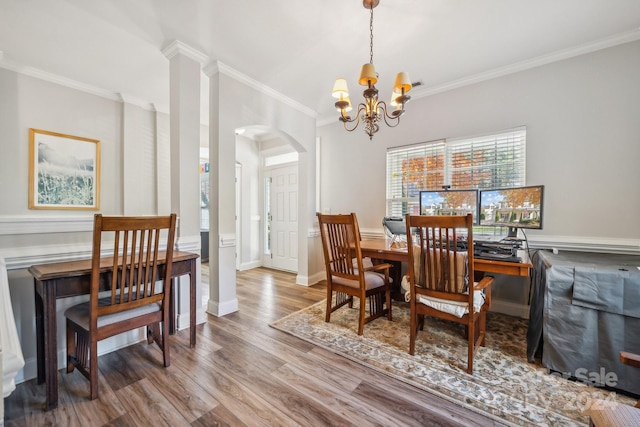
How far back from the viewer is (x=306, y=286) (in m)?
3.97

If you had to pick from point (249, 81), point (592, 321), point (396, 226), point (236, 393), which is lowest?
point (236, 393)

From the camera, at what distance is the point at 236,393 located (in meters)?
1.68

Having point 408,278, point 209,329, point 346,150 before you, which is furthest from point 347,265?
point 346,150

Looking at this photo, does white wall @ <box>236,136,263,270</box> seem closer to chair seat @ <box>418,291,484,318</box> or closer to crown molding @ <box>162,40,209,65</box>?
crown molding @ <box>162,40,209,65</box>

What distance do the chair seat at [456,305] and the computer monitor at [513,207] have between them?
31.8 inches

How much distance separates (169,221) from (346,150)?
290 centimetres

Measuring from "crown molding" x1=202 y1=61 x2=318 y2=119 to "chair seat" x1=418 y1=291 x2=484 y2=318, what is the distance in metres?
2.95

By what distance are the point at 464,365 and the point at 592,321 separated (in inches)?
32.9

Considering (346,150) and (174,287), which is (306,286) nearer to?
(174,287)

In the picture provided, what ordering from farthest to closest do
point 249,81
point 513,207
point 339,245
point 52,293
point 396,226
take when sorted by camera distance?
point 249,81 → point 396,226 → point 339,245 → point 513,207 → point 52,293

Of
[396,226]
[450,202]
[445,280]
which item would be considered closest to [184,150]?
[396,226]

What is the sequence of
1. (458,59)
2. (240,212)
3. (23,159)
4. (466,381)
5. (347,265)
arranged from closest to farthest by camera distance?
(466,381) → (347,265) → (458,59) → (23,159) → (240,212)

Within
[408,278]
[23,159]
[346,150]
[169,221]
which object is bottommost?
[408,278]

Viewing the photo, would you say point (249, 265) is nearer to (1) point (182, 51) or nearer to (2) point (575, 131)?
(1) point (182, 51)
